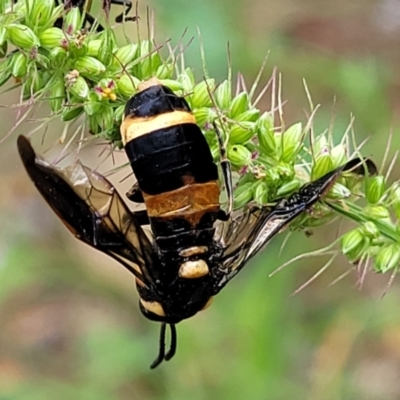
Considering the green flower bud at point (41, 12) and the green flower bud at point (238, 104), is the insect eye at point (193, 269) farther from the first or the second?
the green flower bud at point (41, 12)

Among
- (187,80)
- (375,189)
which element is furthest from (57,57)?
(375,189)

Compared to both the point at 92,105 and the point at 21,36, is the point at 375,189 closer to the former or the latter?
the point at 92,105

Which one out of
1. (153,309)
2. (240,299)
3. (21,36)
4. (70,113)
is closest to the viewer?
(21,36)

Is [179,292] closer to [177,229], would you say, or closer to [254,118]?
[177,229]

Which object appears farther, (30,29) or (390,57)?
(390,57)

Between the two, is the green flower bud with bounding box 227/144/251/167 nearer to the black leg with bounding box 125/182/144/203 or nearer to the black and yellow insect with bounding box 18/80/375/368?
the black and yellow insect with bounding box 18/80/375/368

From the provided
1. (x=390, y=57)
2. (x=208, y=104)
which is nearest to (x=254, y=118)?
(x=208, y=104)
